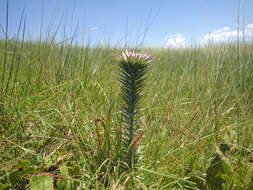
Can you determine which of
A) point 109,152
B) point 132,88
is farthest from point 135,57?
point 109,152

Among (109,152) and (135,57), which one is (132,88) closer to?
(135,57)

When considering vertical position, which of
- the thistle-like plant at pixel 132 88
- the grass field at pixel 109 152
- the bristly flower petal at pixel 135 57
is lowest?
the grass field at pixel 109 152

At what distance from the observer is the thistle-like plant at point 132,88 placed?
3.30 feet

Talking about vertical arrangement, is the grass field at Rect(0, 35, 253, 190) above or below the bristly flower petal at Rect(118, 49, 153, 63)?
below

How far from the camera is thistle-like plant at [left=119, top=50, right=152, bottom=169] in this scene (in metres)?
1.00

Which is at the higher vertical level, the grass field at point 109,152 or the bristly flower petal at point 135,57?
the bristly flower petal at point 135,57

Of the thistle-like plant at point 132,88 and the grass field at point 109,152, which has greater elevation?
the thistle-like plant at point 132,88

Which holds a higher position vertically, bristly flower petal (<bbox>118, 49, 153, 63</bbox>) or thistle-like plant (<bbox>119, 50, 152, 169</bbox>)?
bristly flower petal (<bbox>118, 49, 153, 63</bbox>)

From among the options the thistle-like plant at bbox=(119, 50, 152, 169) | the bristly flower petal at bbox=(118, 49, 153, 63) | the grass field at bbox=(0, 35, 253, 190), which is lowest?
the grass field at bbox=(0, 35, 253, 190)

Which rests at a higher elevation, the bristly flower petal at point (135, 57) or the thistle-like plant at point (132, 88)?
the bristly flower petal at point (135, 57)

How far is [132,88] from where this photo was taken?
1083 millimetres

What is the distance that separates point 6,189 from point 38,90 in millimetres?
973

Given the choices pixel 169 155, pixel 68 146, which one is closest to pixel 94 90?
pixel 68 146

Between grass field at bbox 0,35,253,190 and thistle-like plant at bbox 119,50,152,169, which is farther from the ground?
thistle-like plant at bbox 119,50,152,169
